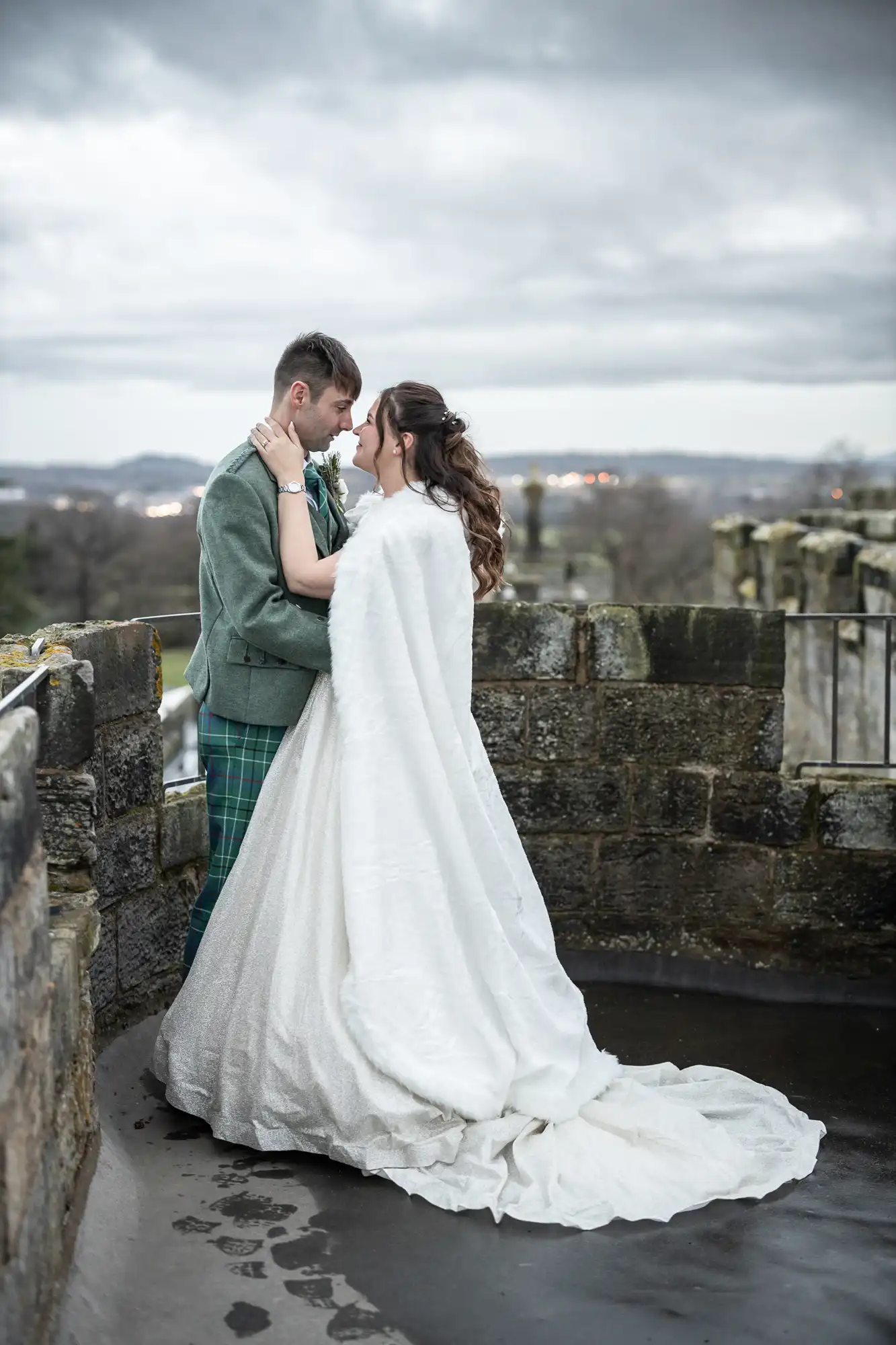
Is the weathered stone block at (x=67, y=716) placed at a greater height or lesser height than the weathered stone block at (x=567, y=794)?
greater

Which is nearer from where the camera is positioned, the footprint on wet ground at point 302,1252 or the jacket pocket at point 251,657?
the footprint on wet ground at point 302,1252

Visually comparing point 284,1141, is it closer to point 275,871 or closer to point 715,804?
point 275,871

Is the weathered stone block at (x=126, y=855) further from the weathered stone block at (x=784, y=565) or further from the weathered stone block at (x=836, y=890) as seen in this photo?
the weathered stone block at (x=784, y=565)

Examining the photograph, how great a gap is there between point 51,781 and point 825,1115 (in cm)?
241

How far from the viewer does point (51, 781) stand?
3305 mm

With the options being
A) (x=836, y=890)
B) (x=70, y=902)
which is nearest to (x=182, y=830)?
A: (x=70, y=902)

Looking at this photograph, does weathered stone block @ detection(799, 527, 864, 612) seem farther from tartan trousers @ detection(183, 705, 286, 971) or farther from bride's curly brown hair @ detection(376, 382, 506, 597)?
tartan trousers @ detection(183, 705, 286, 971)

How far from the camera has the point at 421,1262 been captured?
2.88 meters

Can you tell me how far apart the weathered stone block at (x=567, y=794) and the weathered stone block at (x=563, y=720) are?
81 mm

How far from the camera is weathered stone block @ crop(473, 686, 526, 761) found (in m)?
5.03

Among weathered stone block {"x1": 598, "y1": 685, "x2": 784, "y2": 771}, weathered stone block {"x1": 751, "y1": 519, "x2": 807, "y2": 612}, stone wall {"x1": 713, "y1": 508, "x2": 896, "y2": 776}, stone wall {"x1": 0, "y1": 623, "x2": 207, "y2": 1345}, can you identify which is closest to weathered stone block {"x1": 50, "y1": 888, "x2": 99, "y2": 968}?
stone wall {"x1": 0, "y1": 623, "x2": 207, "y2": 1345}

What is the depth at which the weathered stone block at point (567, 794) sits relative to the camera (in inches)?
→ 200

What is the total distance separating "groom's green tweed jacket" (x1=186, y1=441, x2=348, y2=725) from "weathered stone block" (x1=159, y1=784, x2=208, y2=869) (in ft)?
2.54

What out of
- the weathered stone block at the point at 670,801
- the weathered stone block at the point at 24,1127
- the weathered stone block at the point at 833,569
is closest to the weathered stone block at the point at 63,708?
the weathered stone block at the point at 24,1127
